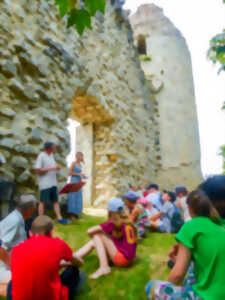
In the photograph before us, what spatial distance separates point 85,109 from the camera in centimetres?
667

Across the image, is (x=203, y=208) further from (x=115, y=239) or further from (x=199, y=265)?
(x=115, y=239)

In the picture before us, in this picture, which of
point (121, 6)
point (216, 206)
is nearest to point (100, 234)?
point (216, 206)

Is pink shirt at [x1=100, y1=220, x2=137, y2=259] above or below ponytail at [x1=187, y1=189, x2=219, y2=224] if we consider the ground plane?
below

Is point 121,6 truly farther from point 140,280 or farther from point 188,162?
point 140,280

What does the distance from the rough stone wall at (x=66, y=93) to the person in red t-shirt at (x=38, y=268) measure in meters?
1.81

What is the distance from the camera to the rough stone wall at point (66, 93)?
3629 millimetres

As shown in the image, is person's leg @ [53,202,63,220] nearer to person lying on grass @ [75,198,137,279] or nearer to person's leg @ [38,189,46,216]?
person's leg @ [38,189,46,216]

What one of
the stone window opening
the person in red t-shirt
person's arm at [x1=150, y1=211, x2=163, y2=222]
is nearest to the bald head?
the person in red t-shirt

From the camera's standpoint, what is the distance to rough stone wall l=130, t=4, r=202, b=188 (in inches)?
402

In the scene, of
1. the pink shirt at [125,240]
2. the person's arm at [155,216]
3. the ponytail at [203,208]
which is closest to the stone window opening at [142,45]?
the person's arm at [155,216]

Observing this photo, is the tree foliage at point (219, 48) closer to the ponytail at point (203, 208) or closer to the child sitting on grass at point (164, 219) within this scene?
the child sitting on grass at point (164, 219)

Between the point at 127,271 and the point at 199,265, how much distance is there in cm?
116

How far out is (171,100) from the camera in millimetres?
11008

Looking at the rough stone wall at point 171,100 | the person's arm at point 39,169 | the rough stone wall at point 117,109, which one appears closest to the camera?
the person's arm at point 39,169
